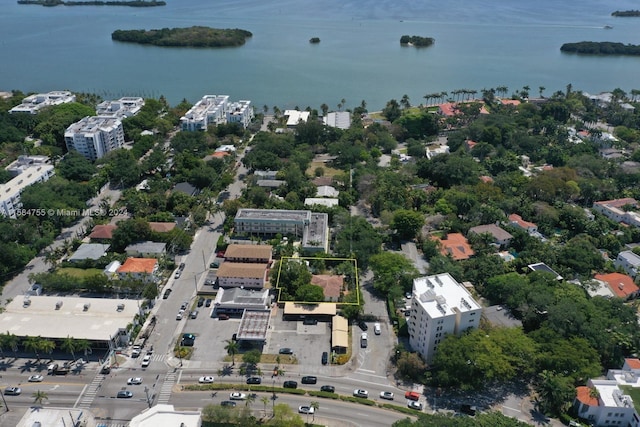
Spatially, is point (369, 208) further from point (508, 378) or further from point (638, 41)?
point (638, 41)

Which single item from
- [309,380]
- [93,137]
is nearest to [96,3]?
[93,137]

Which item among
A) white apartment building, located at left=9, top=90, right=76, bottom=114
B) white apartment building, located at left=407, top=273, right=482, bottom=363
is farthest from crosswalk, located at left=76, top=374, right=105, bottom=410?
white apartment building, located at left=9, top=90, right=76, bottom=114

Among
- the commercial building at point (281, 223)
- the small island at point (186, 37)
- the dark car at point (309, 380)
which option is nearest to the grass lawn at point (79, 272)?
the commercial building at point (281, 223)

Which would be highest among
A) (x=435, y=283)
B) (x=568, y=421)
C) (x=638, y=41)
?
(x=638, y=41)

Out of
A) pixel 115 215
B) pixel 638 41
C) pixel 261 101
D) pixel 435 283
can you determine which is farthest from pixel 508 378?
pixel 638 41

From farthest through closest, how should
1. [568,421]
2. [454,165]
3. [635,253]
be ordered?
[454,165], [635,253], [568,421]

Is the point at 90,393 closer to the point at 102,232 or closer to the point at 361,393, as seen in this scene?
the point at 361,393

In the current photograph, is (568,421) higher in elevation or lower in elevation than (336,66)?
lower
